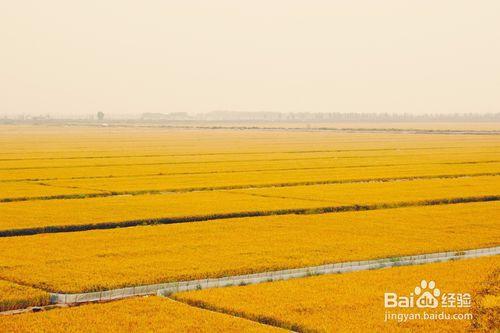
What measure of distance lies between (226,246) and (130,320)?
5145 mm

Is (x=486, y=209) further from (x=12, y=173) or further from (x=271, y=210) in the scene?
(x=12, y=173)

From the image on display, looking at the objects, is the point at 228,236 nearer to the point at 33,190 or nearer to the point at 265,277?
the point at 265,277

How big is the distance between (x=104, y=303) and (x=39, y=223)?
7.71 m

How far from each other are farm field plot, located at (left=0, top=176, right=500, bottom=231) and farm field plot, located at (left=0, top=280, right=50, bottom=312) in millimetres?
5981

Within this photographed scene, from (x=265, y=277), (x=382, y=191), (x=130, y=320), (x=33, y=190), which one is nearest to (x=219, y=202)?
(x=382, y=191)

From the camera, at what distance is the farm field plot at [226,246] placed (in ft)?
39.2

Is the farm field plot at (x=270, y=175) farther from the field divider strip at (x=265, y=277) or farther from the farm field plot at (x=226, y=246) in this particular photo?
the field divider strip at (x=265, y=277)

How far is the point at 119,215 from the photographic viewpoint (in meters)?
18.9

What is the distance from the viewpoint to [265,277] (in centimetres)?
1204

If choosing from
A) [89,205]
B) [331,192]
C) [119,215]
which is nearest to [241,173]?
[331,192]

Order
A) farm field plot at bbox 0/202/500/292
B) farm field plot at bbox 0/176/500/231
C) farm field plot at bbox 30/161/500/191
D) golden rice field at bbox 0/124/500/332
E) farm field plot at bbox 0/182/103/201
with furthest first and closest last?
farm field plot at bbox 30/161/500/191, farm field plot at bbox 0/182/103/201, farm field plot at bbox 0/176/500/231, farm field plot at bbox 0/202/500/292, golden rice field at bbox 0/124/500/332

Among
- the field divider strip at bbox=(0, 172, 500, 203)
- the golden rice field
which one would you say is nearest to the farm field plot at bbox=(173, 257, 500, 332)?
the golden rice field

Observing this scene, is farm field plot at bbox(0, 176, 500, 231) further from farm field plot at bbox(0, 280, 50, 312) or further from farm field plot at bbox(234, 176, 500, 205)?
farm field plot at bbox(0, 280, 50, 312)

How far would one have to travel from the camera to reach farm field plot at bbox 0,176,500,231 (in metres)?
18.6
